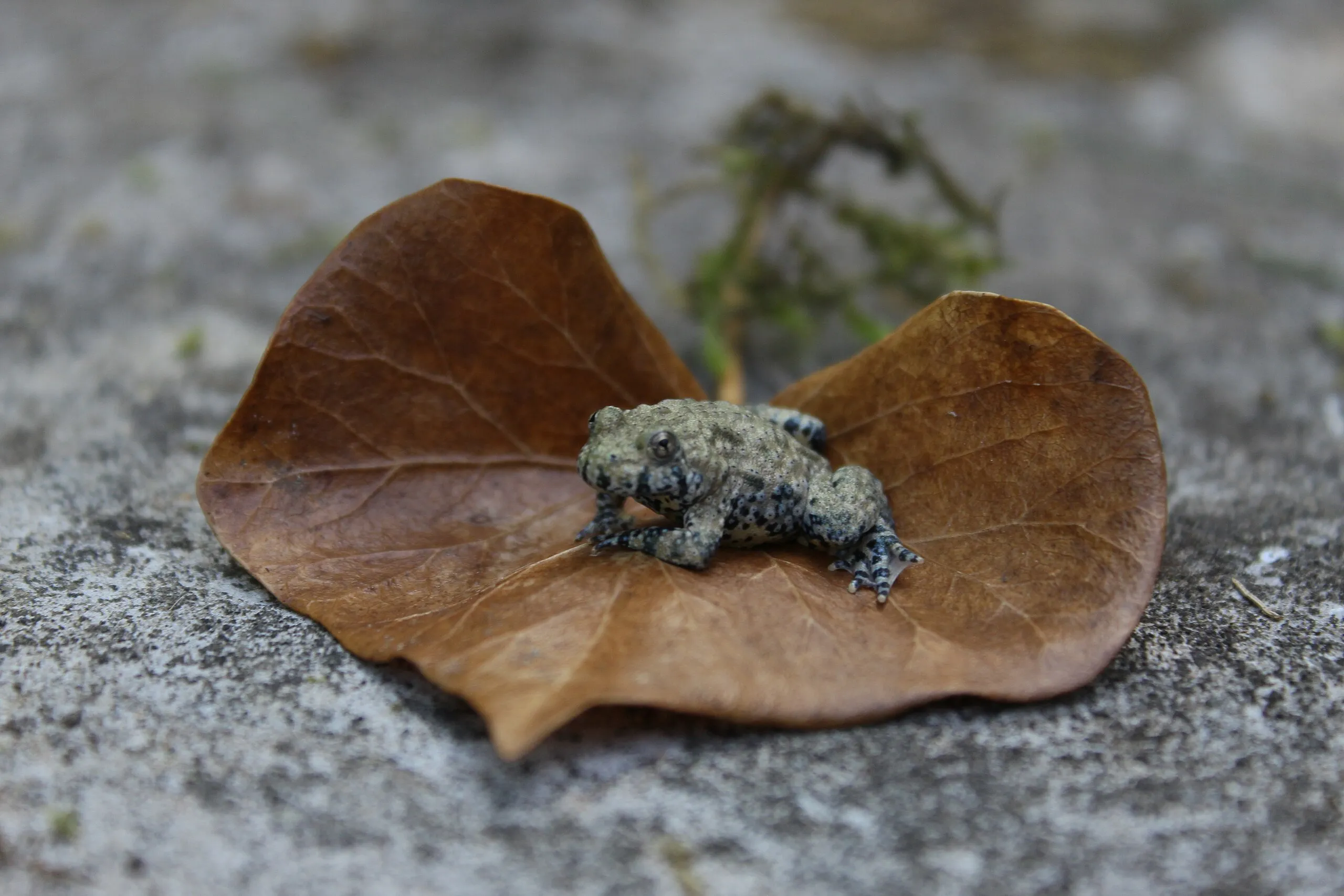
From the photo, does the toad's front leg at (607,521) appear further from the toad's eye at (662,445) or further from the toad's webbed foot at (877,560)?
the toad's webbed foot at (877,560)

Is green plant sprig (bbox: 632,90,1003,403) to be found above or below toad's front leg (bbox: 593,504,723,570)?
above

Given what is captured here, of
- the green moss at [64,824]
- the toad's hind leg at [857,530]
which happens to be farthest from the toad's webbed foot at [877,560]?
the green moss at [64,824]

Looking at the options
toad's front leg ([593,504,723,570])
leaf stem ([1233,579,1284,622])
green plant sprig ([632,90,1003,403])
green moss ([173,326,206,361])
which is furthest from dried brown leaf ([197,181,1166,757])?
green moss ([173,326,206,361])

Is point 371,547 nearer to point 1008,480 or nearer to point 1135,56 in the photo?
point 1008,480

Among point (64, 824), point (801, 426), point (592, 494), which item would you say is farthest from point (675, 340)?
point (64, 824)

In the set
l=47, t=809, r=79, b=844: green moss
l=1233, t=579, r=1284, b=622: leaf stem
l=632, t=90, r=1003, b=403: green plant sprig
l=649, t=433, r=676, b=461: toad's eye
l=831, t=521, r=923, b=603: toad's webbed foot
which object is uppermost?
l=632, t=90, r=1003, b=403: green plant sprig

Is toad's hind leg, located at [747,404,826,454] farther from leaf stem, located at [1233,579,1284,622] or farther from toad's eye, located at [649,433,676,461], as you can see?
leaf stem, located at [1233,579,1284,622]

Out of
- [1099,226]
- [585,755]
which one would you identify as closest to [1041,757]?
[585,755]

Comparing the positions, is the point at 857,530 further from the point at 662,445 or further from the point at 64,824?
the point at 64,824
